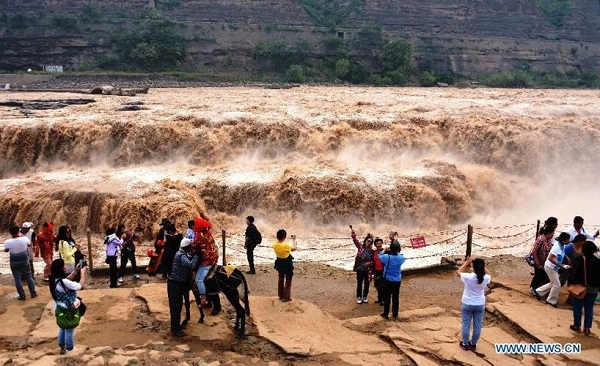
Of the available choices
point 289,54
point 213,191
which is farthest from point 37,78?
point 213,191

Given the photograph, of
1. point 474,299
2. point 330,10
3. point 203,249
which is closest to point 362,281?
point 474,299

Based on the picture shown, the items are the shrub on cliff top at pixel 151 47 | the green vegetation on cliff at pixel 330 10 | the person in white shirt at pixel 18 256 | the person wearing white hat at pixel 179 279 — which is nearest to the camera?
the person wearing white hat at pixel 179 279

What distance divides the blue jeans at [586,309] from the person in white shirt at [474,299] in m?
1.46

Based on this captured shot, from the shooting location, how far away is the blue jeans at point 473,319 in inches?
Answer: 231

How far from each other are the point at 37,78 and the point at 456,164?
31.7m

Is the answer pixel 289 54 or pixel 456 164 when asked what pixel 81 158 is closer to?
pixel 456 164

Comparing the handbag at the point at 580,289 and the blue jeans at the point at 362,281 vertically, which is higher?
the handbag at the point at 580,289

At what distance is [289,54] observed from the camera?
4984 centimetres

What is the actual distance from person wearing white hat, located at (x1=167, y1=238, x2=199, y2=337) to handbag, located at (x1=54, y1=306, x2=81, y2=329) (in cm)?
104

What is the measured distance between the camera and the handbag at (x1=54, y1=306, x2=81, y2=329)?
18.2 ft

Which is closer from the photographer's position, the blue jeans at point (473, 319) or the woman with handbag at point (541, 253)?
the blue jeans at point (473, 319)

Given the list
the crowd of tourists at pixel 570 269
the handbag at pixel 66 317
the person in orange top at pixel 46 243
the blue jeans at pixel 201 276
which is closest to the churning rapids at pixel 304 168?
the person in orange top at pixel 46 243

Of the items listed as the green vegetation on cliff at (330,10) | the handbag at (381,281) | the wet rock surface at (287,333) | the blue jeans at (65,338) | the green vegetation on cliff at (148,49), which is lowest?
the wet rock surface at (287,333)

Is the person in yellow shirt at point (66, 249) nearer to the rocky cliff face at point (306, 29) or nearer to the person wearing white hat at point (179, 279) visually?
the person wearing white hat at point (179, 279)
